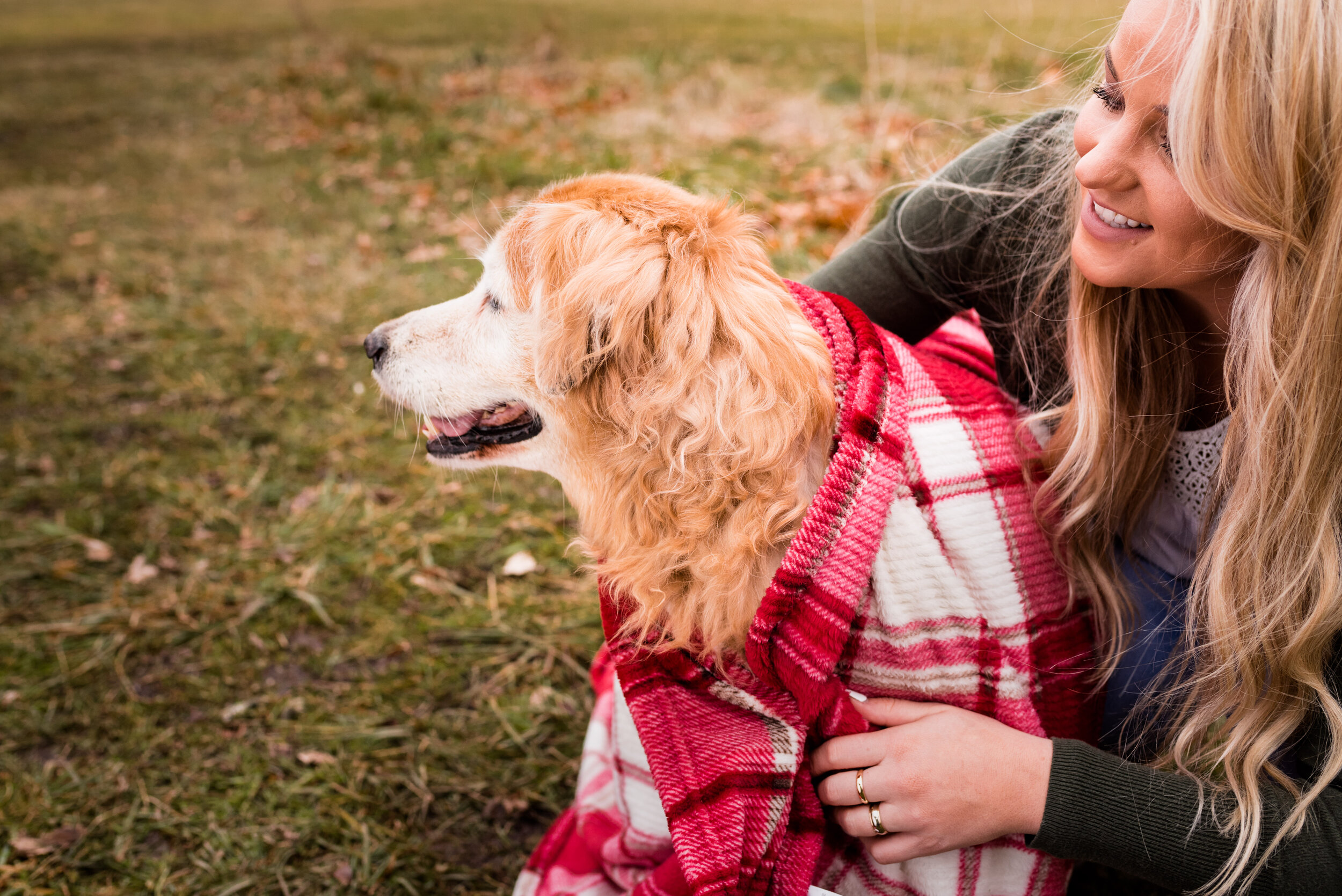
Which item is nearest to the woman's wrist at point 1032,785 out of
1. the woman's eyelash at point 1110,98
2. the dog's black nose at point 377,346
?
the woman's eyelash at point 1110,98

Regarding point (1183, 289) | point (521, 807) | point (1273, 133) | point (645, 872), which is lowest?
point (521, 807)

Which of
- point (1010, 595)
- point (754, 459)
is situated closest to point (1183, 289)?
point (1010, 595)

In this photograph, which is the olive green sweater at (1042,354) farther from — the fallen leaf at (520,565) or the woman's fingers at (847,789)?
the fallen leaf at (520,565)

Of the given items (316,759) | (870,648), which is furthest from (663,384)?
→ (316,759)

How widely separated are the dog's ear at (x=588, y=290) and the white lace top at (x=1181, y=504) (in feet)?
3.23

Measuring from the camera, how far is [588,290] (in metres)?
1.32

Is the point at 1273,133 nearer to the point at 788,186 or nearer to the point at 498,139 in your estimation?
the point at 788,186

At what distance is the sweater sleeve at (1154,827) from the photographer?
1.24 m

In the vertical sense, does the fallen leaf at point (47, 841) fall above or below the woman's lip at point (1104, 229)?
below

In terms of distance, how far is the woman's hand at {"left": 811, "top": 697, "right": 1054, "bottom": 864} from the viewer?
1.29 metres

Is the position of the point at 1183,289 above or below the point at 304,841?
above

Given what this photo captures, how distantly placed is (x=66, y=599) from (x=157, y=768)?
0.87 metres

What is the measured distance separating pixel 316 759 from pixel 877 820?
147 cm

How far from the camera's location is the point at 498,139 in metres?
6.96
